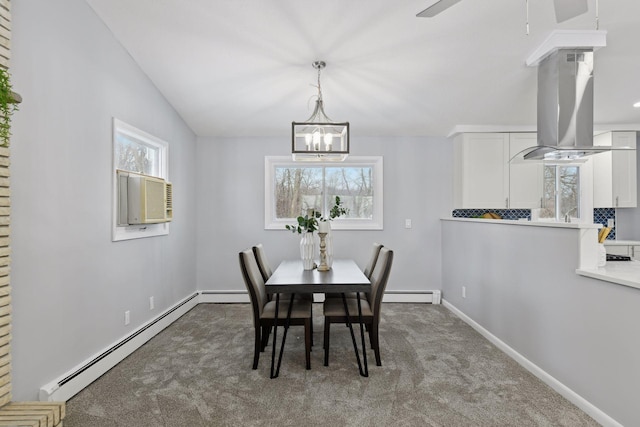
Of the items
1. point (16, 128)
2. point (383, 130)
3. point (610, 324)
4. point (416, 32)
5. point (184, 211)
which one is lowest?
point (610, 324)

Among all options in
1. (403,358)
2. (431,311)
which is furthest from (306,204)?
(403,358)

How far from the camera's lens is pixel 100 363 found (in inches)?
107

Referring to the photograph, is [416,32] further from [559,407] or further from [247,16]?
[559,407]

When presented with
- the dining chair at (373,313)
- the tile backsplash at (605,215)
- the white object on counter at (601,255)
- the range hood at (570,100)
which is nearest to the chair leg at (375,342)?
the dining chair at (373,313)

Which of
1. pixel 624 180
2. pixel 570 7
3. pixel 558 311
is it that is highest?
pixel 570 7

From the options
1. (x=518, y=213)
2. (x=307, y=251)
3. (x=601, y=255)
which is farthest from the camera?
(x=518, y=213)

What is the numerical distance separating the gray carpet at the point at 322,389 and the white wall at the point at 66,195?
43 centimetres

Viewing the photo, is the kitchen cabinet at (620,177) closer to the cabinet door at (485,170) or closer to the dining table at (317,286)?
the cabinet door at (485,170)

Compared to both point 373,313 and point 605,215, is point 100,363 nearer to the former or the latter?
point 373,313

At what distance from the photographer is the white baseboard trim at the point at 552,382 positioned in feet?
6.69

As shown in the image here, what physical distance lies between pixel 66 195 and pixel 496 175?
4496 mm

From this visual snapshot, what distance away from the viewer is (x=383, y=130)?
475 centimetres

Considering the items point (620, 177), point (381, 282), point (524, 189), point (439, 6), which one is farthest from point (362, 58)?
point (620, 177)

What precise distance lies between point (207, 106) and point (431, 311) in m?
3.68
